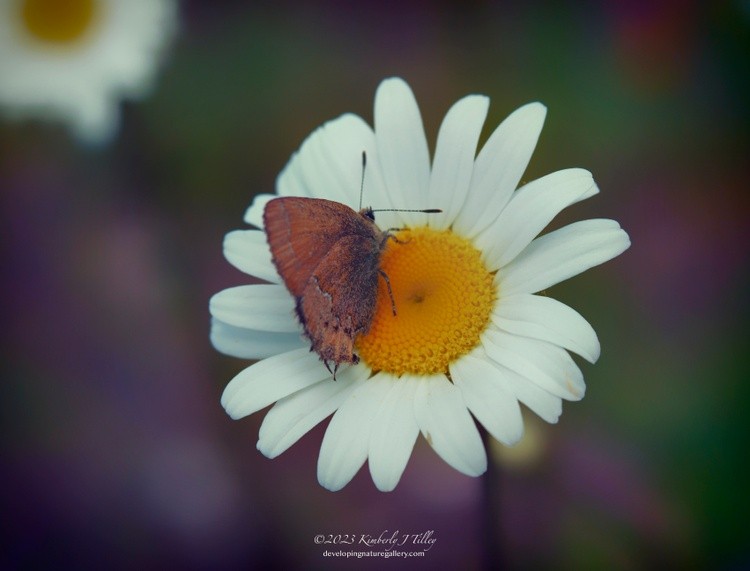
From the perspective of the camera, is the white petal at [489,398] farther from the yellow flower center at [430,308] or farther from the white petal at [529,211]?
the white petal at [529,211]

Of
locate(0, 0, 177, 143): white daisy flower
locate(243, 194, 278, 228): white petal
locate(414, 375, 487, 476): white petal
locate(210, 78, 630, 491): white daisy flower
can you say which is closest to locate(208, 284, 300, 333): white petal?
locate(210, 78, 630, 491): white daisy flower

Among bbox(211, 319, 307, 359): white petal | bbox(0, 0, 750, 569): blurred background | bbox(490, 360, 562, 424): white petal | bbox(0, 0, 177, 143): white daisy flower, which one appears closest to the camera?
bbox(490, 360, 562, 424): white petal

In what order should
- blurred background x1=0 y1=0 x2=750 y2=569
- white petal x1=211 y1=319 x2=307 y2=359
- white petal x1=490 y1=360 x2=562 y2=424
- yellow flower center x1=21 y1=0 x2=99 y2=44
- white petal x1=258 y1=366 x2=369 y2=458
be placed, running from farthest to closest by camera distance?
yellow flower center x1=21 y1=0 x2=99 y2=44, blurred background x1=0 y1=0 x2=750 y2=569, white petal x1=211 y1=319 x2=307 y2=359, white petal x1=258 y1=366 x2=369 y2=458, white petal x1=490 y1=360 x2=562 y2=424

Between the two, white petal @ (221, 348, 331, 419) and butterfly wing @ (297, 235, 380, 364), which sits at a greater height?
butterfly wing @ (297, 235, 380, 364)

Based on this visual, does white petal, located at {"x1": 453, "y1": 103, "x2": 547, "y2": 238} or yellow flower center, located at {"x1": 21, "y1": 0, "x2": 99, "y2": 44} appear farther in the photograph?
yellow flower center, located at {"x1": 21, "y1": 0, "x2": 99, "y2": 44}

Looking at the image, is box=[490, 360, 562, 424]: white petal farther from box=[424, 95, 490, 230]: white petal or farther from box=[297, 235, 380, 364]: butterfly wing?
box=[424, 95, 490, 230]: white petal

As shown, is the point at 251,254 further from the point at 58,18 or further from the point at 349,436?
the point at 58,18

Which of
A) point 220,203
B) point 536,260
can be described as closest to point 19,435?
point 220,203
